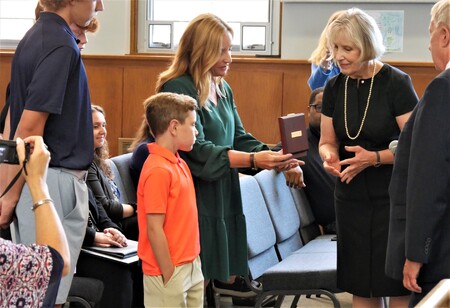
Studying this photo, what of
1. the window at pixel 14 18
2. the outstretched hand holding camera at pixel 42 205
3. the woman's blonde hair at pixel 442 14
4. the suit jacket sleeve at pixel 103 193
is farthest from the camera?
the window at pixel 14 18

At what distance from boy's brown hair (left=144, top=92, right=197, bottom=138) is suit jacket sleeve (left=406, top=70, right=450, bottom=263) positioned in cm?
104

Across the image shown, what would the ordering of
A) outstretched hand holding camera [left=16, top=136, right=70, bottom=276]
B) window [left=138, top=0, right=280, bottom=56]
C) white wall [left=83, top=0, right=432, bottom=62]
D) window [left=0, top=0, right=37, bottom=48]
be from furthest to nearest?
window [left=0, top=0, right=37, bottom=48] → window [left=138, top=0, right=280, bottom=56] → white wall [left=83, top=0, right=432, bottom=62] → outstretched hand holding camera [left=16, top=136, right=70, bottom=276]

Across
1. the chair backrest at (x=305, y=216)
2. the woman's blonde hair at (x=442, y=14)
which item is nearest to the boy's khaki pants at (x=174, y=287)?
the woman's blonde hair at (x=442, y=14)

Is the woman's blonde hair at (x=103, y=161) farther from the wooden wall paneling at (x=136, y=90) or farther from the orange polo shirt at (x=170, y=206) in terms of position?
the wooden wall paneling at (x=136, y=90)

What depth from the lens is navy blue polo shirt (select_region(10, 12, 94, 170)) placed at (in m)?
2.94

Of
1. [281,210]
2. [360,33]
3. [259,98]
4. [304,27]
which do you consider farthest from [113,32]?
[360,33]

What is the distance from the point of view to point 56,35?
299 centimetres

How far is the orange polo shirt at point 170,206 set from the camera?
3.37 m

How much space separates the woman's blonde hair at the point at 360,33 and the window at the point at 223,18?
4426mm

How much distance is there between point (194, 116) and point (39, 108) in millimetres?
740

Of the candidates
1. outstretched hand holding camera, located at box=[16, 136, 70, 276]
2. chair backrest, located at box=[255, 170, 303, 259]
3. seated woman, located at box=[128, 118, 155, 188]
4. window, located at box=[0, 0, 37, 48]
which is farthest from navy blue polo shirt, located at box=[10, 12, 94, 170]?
window, located at box=[0, 0, 37, 48]

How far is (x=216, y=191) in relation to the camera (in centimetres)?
360

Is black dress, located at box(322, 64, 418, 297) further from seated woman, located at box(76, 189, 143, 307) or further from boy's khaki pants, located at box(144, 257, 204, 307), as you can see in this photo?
seated woman, located at box(76, 189, 143, 307)

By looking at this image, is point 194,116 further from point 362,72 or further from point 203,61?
point 362,72
